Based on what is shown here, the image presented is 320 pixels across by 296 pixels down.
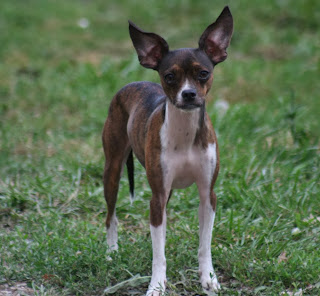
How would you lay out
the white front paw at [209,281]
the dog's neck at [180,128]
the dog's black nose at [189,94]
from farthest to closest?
the white front paw at [209,281] < the dog's neck at [180,128] < the dog's black nose at [189,94]

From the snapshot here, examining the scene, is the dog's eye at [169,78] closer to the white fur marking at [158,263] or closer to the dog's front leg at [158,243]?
the dog's front leg at [158,243]

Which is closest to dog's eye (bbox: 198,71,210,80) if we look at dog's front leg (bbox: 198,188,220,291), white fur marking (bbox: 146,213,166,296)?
dog's front leg (bbox: 198,188,220,291)

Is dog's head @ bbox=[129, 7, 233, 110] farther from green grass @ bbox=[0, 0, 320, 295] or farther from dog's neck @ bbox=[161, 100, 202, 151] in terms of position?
green grass @ bbox=[0, 0, 320, 295]

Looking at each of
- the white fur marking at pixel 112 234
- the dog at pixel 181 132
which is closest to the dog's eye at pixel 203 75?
the dog at pixel 181 132

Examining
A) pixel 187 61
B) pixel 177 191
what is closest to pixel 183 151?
pixel 187 61

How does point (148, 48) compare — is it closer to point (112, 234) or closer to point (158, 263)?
point (158, 263)

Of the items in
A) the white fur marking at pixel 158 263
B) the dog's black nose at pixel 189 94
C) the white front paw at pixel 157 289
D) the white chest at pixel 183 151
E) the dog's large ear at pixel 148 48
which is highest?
the dog's large ear at pixel 148 48

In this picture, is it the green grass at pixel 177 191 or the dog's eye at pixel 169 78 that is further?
the green grass at pixel 177 191

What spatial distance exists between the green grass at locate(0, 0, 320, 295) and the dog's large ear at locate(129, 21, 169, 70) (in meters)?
1.32

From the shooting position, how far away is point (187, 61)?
3.65 metres

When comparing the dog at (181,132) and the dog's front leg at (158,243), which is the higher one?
the dog at (181,132)

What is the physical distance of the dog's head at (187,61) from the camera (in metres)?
3.63

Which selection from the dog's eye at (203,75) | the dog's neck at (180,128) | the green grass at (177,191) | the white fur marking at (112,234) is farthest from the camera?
the white fur marking at (112,234)

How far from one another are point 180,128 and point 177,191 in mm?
1788
